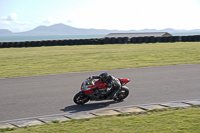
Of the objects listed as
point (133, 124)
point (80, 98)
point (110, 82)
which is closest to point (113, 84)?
point (110, 82)

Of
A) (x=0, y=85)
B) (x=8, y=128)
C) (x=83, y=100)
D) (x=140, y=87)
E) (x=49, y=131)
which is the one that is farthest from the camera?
(x=0, y=85)

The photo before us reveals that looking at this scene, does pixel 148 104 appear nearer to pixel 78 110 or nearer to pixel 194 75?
pixel 78 110

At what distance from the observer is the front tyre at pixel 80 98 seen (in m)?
8.19

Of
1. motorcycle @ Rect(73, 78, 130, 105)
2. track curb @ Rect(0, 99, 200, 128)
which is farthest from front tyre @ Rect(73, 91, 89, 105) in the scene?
track curb @ Rect(0, 99, 200, 128)

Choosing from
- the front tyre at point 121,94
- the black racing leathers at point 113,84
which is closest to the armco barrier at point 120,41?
the front tyre at point 121,94

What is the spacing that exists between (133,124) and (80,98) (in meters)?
2.62

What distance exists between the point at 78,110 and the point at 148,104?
202cm

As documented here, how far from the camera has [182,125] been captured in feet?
19.2

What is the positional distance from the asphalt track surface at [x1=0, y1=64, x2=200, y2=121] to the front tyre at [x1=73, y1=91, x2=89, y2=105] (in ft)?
0.58

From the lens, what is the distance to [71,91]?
993 centimetres

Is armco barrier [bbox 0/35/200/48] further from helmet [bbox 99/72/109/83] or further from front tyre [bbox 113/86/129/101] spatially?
helmet [bbox 99/72/109/83]

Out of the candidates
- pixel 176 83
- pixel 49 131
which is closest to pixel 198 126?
pixel 49 131

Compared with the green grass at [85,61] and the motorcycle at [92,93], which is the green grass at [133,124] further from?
the green grass at [85,61]

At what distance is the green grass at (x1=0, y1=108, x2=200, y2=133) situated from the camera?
5.64 m
